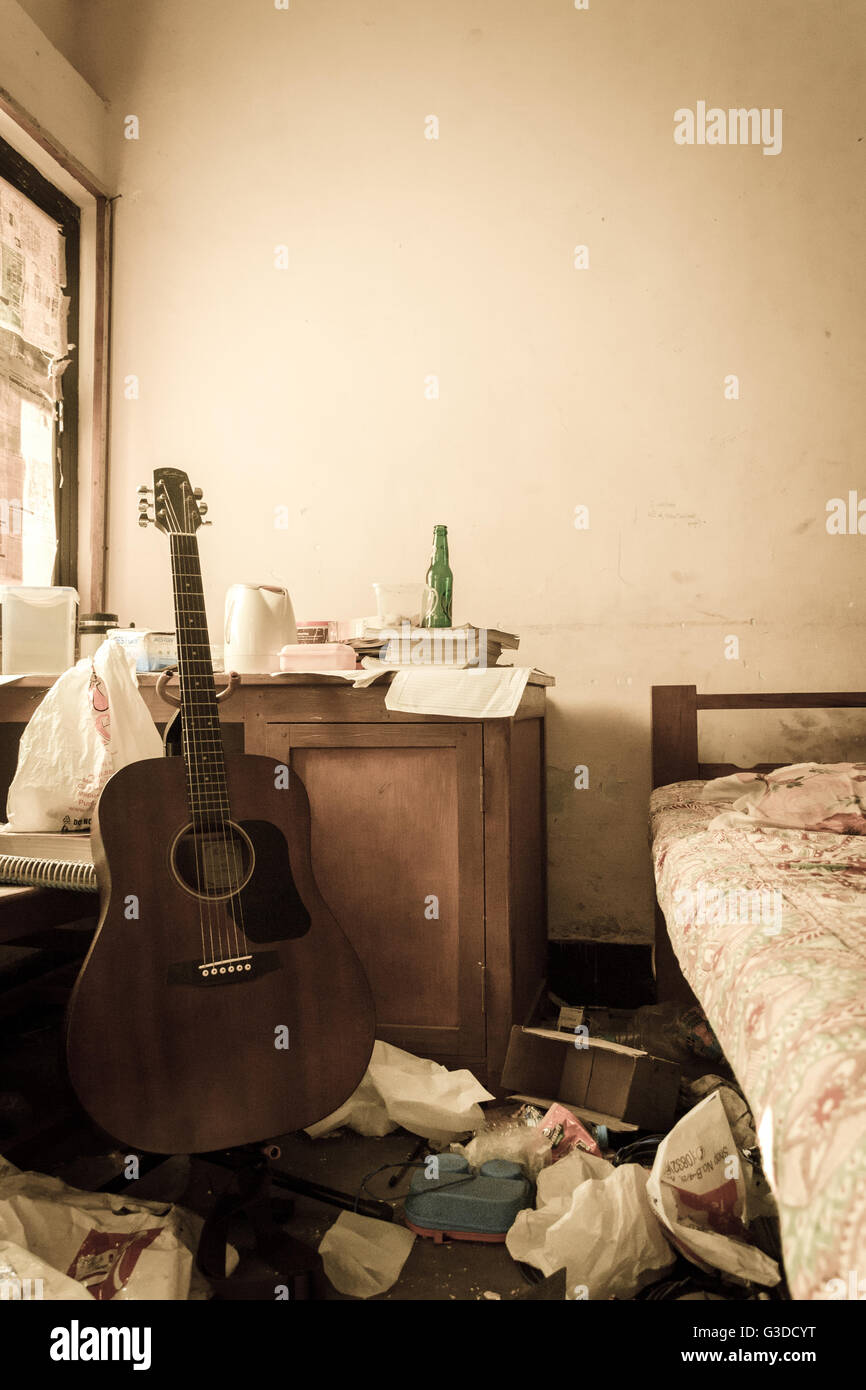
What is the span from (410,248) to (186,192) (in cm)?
75

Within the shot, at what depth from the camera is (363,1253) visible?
1.23 m

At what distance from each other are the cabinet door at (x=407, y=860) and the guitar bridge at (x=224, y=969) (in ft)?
1.63

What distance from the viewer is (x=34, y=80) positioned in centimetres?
231

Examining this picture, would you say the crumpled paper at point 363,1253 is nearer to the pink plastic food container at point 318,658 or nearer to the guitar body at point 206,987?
the guitar body at point 206,987

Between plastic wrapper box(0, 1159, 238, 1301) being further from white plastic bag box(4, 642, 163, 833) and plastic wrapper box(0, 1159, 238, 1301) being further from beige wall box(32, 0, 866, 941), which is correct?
beige wall box(32, 0, 866, 941)

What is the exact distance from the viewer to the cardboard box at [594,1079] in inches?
60.7

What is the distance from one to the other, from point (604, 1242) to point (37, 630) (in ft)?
6.01

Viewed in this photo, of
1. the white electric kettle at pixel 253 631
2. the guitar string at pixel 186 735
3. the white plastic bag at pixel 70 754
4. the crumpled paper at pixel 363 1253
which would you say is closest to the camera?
the crumpled paper at pixel 363 1253

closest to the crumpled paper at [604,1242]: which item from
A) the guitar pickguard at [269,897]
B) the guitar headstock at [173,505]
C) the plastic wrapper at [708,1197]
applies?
the plastic wrapper at [708,1197]

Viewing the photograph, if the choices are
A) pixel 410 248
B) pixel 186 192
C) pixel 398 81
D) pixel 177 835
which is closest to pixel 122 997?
pixel 177 835

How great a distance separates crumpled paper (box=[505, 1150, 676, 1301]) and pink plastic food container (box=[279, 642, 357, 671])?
1.14 m

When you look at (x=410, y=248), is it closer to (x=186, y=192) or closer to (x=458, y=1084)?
(x=186, y=192)

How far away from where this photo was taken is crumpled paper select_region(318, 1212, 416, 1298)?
1.18 m

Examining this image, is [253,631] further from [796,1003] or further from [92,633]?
[796,1003]
